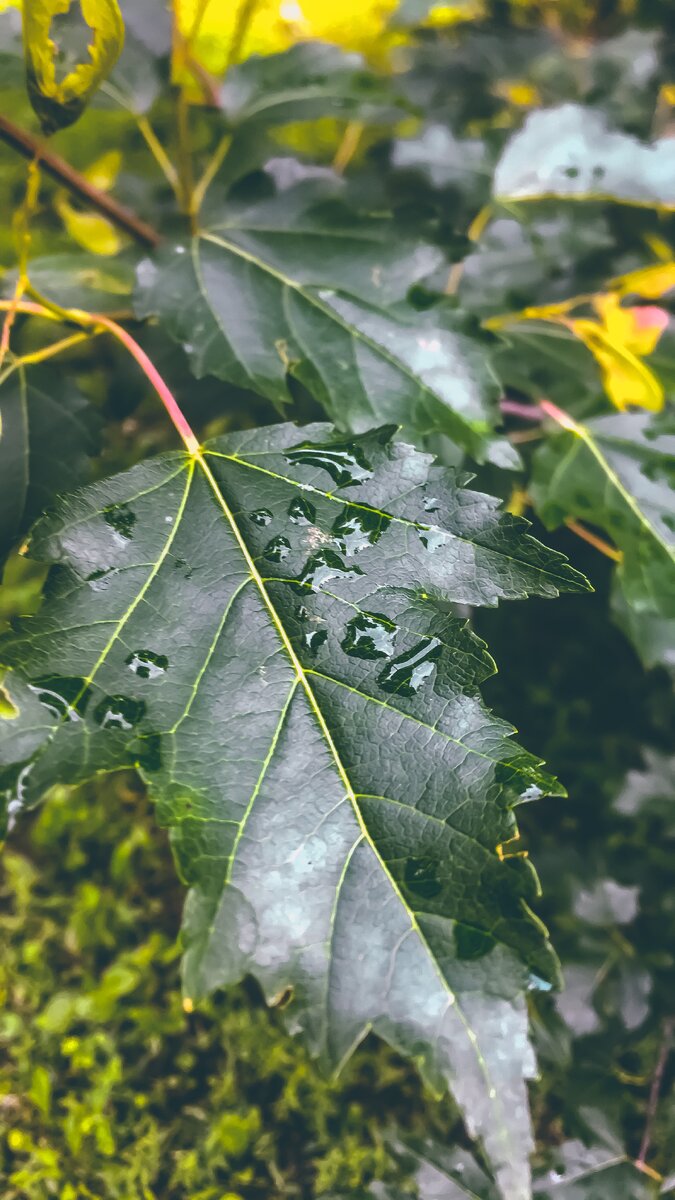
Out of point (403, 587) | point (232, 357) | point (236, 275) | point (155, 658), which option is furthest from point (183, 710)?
point (236, 275)

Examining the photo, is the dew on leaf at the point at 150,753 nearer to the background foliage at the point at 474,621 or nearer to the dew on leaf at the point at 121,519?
the dew on leaf at the point at 121,519

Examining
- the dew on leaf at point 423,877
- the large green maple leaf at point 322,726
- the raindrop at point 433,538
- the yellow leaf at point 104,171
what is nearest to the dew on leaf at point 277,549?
the large green maple leaf at point 322,726

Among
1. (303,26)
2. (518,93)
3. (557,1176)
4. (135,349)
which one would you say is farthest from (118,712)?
(303,26)

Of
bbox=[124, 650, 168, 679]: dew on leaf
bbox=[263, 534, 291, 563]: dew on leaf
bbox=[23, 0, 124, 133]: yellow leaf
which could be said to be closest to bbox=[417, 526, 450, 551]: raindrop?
bbox=[263, 534, 291, 563]: dew on leaf

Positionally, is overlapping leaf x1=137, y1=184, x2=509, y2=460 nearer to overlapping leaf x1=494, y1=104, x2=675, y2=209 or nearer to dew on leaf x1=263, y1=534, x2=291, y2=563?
dew on leaf x1=263, y1=534, x2=291, y2=563

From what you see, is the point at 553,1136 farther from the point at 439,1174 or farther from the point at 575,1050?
the point at 439,1174

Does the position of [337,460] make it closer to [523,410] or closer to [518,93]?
[523,410]

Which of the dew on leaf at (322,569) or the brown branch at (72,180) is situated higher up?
the brown branch at (72,180)
